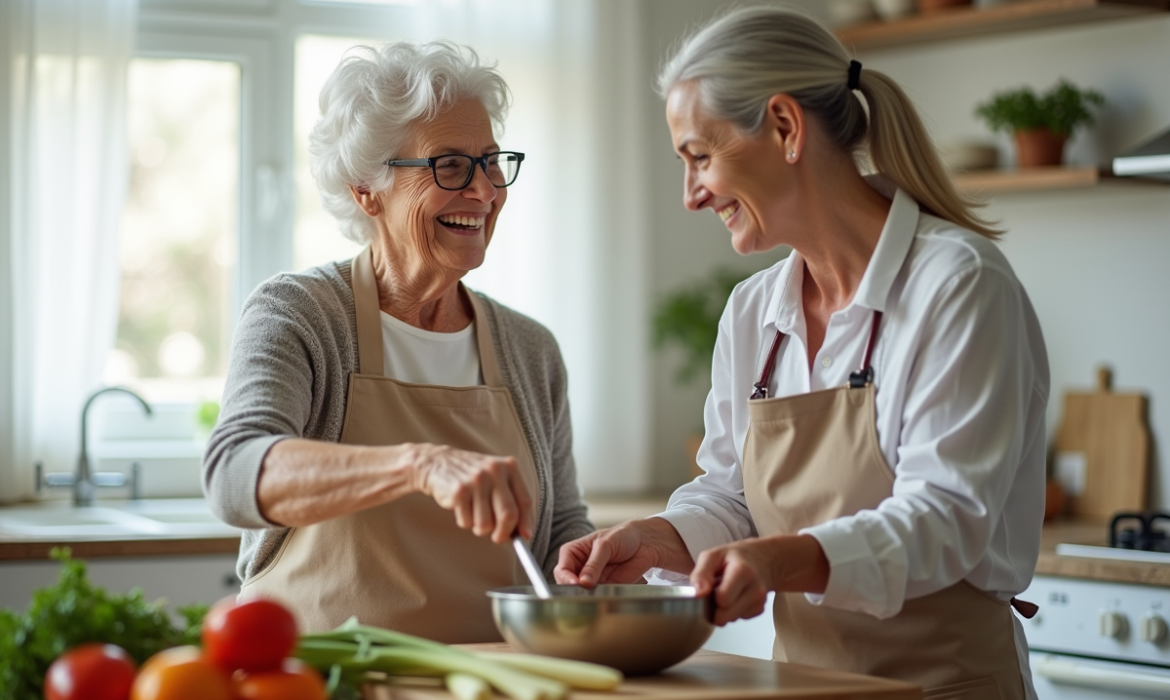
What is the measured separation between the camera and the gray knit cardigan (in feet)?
5.10

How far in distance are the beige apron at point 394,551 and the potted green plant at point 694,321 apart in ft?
6.10

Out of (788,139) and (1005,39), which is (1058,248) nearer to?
(1005,39)

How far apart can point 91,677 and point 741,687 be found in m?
0.57

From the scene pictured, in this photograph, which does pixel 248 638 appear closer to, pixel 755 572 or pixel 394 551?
pixel 755 572

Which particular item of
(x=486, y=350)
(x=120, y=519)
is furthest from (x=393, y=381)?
(x=120, y=519)

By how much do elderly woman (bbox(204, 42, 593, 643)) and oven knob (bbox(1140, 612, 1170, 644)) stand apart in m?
1.20

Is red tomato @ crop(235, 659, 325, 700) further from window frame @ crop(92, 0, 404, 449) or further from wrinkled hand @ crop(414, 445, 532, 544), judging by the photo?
window frame @ crop(92, 0, 404, 449)

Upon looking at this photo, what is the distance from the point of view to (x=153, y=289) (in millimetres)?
3645

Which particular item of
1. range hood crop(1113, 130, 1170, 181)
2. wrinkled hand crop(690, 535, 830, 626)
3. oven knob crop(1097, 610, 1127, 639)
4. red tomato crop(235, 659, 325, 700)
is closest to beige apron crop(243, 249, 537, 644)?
wrinkled hand crop(690, 535, 830, 626)

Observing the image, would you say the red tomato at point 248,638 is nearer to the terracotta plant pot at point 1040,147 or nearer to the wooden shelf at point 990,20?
the wooden shelf at point 990,20

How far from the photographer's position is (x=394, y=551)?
175 centimetres

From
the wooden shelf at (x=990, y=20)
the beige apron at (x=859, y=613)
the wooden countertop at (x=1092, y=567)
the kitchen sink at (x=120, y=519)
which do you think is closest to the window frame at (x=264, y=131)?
the kitchen sink at (x=120, y=519)

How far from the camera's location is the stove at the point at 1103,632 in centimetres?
252

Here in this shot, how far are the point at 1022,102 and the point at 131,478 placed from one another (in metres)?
2.44
